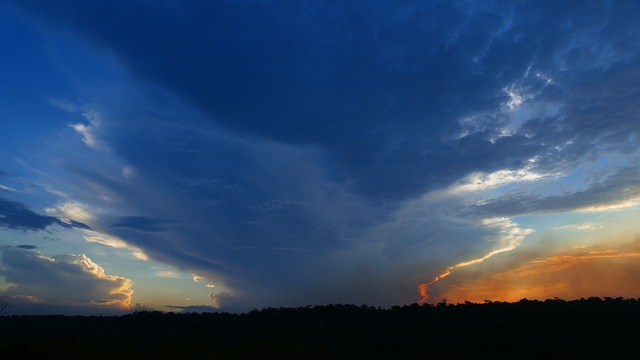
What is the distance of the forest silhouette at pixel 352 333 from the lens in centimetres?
2817

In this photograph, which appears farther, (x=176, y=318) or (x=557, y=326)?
(x=176, y=318)

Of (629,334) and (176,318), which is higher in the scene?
(176,318)

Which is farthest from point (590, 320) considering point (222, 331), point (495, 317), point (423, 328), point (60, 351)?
point (60, 351)

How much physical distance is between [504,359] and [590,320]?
17662 millimetres

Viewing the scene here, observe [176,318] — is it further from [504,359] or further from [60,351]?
[504,359]

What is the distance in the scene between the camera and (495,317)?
47.3 meters

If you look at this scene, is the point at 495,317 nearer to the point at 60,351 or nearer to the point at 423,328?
the point at 423,328

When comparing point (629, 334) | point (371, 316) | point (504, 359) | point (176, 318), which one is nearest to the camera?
point (504, 359)

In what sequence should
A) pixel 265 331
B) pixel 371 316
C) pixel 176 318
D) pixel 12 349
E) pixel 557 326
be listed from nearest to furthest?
1. pixel 12 349
2. pixel 557 326
3. pixel 265 331
4. pixel 371 316
5. pixel 176 318

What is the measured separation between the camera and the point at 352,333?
1909 inches

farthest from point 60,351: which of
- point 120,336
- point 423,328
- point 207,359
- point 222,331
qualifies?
point 423,328

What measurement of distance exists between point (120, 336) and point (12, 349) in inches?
1073

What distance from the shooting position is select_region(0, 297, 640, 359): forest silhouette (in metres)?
28.2

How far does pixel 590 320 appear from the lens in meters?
42.2
